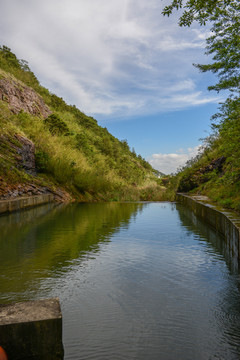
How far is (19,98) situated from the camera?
30688mm

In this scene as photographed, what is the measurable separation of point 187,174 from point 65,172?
862cm

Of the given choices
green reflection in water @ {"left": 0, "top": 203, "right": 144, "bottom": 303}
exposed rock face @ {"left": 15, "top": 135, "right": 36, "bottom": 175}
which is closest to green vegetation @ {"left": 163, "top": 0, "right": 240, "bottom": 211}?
green reflection in water @ {"left": 0, "top": 203, "right": 144, "bottom": 303}

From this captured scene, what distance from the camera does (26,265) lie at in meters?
5.06

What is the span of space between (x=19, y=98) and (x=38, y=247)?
1071 inches

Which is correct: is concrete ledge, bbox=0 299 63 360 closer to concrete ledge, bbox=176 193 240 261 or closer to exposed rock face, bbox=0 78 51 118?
concrete ledge, bbox=176 193 240 261

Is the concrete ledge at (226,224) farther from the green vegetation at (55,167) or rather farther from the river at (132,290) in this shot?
the green vegetation at (55,167)

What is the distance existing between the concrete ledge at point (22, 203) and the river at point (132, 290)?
12.6ft

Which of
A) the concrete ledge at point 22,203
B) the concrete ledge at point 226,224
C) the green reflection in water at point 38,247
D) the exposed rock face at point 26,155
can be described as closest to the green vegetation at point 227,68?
the concrete ledge at point 226,224

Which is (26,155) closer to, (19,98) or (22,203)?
(22,203)

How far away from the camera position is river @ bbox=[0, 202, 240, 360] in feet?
9.05

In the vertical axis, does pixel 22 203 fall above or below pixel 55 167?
below

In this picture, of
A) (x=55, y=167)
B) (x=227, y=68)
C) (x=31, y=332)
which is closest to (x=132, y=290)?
(x=31, y=332)

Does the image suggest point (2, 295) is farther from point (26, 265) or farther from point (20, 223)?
point (20, 223)

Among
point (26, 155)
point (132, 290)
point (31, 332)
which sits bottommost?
point (132, 290)
